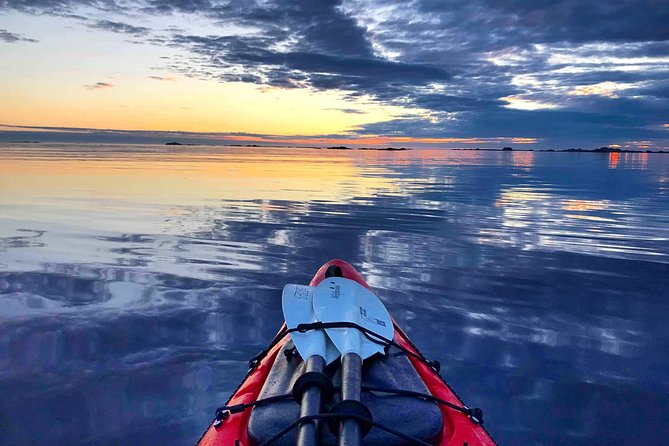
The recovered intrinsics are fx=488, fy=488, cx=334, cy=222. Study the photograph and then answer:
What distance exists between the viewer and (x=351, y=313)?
400cm

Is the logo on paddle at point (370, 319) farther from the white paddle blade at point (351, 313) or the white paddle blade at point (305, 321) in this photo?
the white paddle blade at point (305, 321)

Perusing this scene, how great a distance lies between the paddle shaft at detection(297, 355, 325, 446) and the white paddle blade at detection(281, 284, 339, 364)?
23 cm

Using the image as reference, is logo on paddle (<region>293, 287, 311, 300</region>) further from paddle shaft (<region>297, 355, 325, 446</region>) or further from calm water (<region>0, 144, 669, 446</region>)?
paddle shaft (<region>297, 355, 325, 446</region>)

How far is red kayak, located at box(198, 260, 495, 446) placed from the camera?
8.93 feet

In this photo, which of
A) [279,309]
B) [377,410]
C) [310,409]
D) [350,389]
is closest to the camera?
[310,409]

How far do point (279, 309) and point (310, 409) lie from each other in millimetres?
3988

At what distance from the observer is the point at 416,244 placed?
10.0 m

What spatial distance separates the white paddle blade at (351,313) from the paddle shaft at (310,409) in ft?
0.94

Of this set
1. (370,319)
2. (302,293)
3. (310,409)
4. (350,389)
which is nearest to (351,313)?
(370,319)

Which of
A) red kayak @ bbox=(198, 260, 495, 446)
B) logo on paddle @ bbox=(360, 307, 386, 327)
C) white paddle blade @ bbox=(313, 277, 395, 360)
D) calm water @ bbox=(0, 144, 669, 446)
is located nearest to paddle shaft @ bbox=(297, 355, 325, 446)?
red kayak @ bbox=(198, 260, 495, 446)

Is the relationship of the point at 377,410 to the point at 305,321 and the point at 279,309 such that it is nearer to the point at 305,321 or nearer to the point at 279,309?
the point at 305,321

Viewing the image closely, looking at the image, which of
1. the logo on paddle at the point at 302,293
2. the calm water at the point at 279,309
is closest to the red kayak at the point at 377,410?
the logo on paddle at the point at 302,293

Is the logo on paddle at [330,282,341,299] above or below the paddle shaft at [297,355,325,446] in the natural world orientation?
above

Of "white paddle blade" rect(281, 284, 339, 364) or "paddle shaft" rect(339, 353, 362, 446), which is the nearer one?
"paddle shaft" rect(339, 353, 362, 446)
